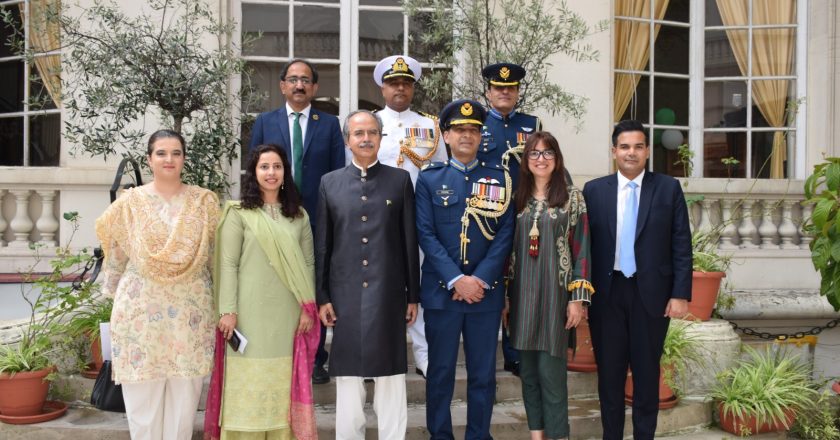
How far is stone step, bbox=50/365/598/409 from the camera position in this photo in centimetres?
467

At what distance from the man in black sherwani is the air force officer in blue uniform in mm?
124

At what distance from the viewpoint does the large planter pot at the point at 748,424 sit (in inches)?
189

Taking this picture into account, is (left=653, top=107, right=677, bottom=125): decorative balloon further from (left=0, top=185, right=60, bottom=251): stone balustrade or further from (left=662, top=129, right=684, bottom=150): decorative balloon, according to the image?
(left=0, top=185, right=60, bottom=251): stone balustrade

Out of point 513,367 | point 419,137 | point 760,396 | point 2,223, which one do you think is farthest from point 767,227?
point 2,223

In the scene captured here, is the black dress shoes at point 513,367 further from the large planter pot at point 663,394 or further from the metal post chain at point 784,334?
the metal post chain at point 784,334

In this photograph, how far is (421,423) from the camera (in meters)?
4.41

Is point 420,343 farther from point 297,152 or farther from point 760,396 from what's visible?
point 760,396

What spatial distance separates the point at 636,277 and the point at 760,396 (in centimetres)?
165

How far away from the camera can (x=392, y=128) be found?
15.6 feet

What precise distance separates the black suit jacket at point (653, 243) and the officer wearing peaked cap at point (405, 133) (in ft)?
3.91

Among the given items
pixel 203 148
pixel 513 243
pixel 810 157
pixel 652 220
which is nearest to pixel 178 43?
pixel 203 148

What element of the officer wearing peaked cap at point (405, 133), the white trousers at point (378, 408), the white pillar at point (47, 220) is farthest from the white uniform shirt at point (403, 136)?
the white pillar at point (47, 220)

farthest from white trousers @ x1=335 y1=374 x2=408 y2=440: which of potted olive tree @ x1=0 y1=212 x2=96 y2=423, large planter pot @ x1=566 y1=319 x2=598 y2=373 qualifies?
potted olive tree @ x1=0 y1=212 x2=96 y2=423

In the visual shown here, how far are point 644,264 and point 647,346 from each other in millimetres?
425
